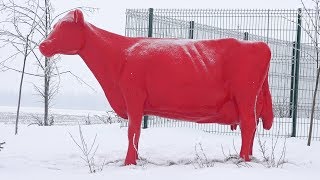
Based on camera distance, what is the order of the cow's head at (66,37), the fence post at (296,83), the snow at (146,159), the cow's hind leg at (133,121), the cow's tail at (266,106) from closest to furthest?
1. the snow at (146,159)
2. the cow's hind leg at (133,121)
3. the cow's head at (66,37)
4. the cow's tail at (266,106)
5. the fence post at (296,83)

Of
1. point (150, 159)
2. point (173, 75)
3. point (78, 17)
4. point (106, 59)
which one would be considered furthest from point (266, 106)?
point (78, 17)

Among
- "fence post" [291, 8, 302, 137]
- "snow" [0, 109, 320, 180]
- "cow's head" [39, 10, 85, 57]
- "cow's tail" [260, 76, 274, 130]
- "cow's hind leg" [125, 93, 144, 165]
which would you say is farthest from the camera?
"fence post" [291, 8, 302, 137]

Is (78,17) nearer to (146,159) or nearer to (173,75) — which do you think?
(173,75)

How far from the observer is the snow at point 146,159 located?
526cm

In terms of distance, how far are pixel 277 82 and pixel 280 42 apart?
1065 millimetres

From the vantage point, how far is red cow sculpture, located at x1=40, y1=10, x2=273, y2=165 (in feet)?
20.4

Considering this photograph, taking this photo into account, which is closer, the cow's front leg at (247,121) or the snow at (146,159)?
the snow at (146,159)

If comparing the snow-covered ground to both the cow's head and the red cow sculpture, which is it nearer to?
the red cow sculpture

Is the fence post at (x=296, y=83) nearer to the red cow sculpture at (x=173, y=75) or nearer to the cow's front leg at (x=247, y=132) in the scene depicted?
the red cow sculpture at (x=173, y=75)

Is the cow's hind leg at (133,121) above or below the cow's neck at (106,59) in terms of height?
below

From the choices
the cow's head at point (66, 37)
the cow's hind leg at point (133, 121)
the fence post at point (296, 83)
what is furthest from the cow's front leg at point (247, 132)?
the fence post at point (296, 83)

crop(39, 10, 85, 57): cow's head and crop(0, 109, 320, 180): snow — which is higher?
crop(39, 10, 85, 57): cow's head

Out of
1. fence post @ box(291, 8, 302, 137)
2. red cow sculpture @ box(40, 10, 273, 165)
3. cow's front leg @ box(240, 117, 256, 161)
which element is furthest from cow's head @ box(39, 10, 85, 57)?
fence post @ box(291, 8, 302, 137)

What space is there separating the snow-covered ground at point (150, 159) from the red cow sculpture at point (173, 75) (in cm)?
55
